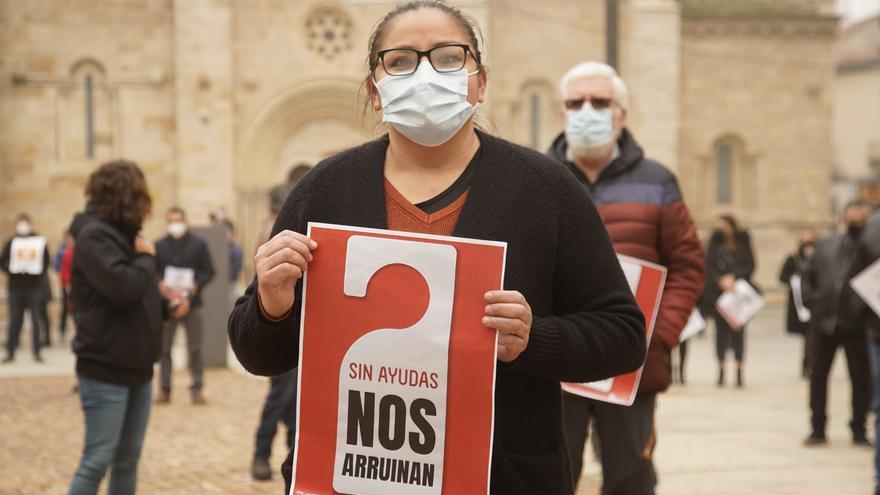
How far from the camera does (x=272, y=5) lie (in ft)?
97.2

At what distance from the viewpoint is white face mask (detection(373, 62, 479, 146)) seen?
9.05 ft

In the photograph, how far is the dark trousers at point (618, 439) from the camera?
4902 millimetres

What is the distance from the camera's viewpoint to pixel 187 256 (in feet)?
→ 39.1

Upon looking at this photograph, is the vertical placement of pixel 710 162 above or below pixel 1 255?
above

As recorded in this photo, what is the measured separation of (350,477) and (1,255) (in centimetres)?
1472

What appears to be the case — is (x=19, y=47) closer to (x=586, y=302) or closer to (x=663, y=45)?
(x=663, y=45)

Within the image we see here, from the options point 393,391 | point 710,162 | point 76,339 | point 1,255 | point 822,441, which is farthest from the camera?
point 710,162

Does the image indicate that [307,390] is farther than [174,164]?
No

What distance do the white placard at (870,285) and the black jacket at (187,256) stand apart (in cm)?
682

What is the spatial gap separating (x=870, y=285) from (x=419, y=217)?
550 centimetres

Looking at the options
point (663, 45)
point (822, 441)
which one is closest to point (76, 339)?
point (822, 441)

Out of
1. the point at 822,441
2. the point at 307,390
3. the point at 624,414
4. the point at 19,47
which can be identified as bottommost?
the point at 822,441

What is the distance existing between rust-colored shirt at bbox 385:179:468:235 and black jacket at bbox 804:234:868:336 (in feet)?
22.8

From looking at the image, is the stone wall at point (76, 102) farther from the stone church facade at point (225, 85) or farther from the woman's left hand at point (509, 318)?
the woman's left hand at point (509, 318)
